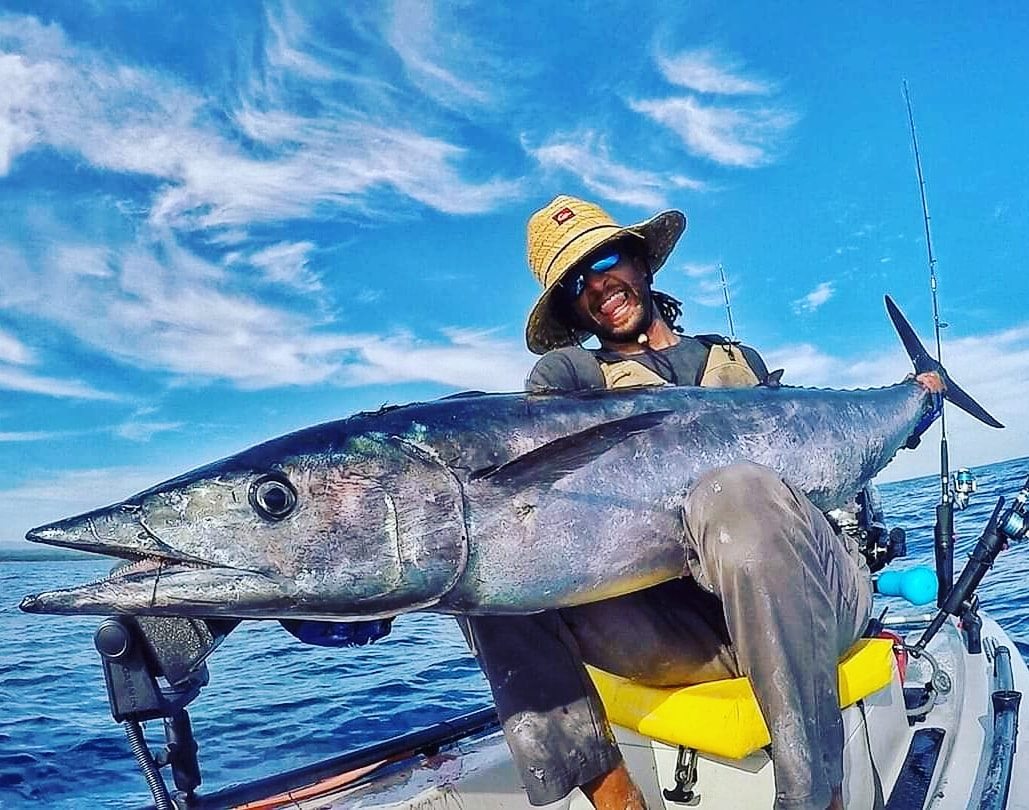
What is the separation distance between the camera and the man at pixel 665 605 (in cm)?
190

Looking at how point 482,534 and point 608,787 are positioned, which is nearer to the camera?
point 482,534

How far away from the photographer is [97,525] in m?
1.73

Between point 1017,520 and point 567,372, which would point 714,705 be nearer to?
point 567,372

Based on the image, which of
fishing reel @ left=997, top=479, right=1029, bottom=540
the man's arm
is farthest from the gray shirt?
fishing reel @ left=997, top=479, right=1029, bottom=540

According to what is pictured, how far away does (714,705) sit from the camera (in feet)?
7.18

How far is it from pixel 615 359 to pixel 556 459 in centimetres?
115

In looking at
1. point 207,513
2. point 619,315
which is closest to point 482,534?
point 207,513

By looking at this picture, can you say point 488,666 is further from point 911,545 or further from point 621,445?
point 911,545

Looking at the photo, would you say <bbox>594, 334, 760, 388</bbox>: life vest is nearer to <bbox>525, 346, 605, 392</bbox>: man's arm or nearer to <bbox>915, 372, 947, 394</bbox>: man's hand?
<bbox>525, 346, 605, 392</bbox>: man's arm

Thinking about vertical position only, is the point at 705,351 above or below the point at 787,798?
above

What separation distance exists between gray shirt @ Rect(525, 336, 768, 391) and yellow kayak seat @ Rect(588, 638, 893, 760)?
3.15ft

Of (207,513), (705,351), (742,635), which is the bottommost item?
(742,635)

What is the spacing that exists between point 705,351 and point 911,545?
11408 millimetres

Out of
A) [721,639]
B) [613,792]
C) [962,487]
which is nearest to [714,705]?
[721,639]
